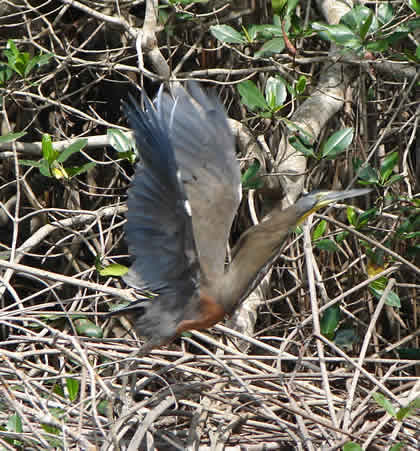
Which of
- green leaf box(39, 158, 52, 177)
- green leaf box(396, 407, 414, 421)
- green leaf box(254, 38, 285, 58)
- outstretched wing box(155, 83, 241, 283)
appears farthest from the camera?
green leaf box(39, 158, 52, 177)

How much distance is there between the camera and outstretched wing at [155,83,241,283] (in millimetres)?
2865

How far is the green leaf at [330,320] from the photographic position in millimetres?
3002

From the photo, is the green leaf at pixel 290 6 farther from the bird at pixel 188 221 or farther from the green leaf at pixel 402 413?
the green leaf at pixel 402 413

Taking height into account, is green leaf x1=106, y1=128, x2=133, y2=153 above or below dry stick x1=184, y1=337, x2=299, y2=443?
above

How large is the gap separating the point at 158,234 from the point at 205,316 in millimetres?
339

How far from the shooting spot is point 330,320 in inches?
118

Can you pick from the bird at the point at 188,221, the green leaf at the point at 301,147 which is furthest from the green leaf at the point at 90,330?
the green leaf at the point at 301,147

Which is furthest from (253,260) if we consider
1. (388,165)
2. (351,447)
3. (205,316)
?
(351,447)

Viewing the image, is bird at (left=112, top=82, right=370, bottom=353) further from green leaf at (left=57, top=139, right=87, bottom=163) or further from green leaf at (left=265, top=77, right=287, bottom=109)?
green leaf at (left=57, top=139, right=87, bottom=163)

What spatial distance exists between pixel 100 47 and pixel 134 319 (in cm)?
183

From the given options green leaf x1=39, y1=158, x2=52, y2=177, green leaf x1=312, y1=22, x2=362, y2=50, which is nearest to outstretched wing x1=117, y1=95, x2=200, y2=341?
green leaf x1=39, y1=158, x2=52, y2=177

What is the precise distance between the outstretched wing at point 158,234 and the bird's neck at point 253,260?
0.13 meters

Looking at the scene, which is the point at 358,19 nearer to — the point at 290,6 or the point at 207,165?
the point at 290,6

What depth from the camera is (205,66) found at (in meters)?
3.84
